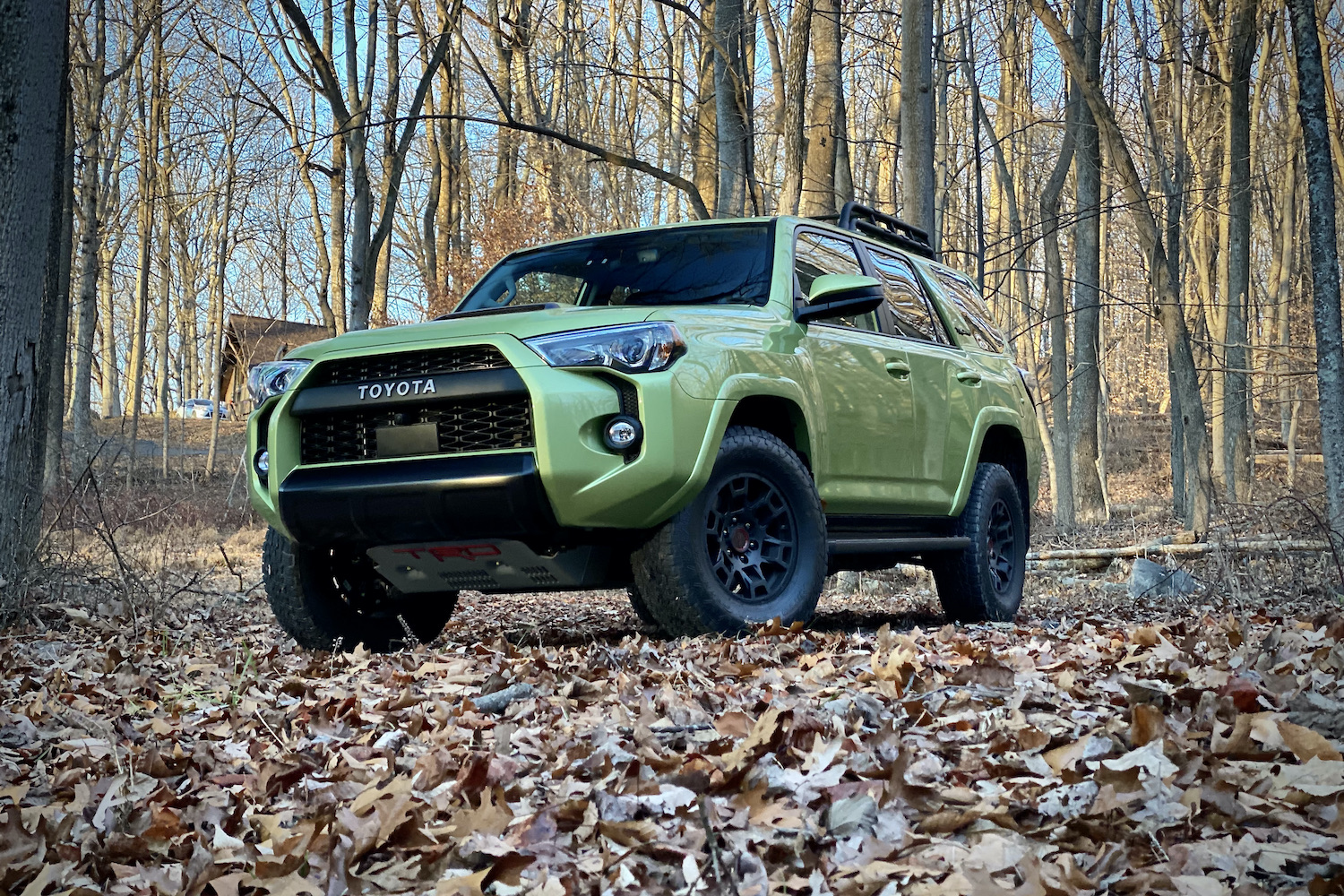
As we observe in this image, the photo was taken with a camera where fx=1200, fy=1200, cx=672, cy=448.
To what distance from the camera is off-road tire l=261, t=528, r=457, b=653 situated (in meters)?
5.44

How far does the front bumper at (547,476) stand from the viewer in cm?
458

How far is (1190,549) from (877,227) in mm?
4191

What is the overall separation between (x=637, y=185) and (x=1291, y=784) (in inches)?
1034

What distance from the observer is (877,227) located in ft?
24.3

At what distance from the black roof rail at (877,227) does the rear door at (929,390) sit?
17 centimetres

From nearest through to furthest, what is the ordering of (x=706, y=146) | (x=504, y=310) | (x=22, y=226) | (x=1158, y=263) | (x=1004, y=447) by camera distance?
(x=504, y=310) → (x=22, y=226) → (x=1004, y=447) → (x=1158, y=263) → (x=706, y=146)

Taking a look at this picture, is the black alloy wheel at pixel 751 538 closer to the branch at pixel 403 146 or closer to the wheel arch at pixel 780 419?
the wheel arch at pixel 780 419

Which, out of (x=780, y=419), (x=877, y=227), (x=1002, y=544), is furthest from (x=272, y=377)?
(x=1002, y=544)

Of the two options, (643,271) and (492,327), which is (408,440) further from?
(643,271)

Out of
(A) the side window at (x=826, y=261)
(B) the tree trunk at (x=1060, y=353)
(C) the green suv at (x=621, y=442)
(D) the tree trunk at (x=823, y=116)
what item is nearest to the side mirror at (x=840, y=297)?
(C) the green suv at (x=621, y=442)

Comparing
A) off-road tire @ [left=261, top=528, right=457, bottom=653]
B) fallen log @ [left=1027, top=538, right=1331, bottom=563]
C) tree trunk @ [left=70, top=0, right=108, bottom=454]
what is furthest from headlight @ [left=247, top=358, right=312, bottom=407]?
tree trunk @ [left=70, top=0, right=108, bottom=454]

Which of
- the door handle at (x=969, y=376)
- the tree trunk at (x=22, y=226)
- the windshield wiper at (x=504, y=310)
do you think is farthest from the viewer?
the door handle at (x=969, y=376)

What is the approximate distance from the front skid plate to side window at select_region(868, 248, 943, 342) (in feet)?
8.65

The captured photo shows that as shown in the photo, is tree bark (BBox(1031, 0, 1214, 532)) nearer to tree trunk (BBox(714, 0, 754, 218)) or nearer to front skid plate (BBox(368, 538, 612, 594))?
tree trunk (BBox(714, 0, 754, 218))
